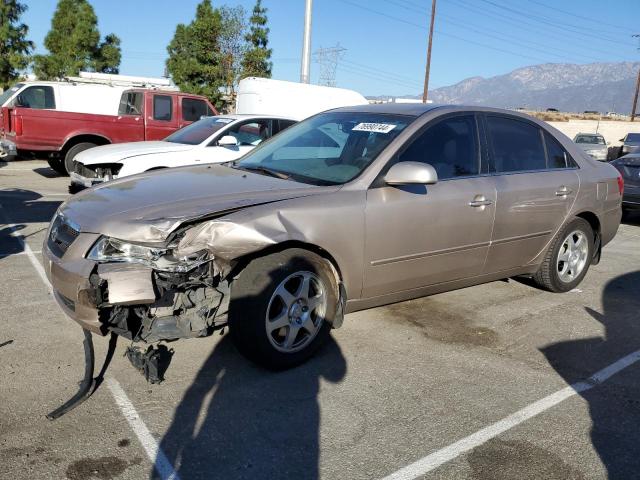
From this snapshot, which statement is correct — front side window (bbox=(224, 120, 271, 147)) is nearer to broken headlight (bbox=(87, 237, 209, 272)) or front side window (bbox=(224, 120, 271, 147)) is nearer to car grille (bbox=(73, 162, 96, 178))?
car grille (bbox=(73, 162, 96, 178))

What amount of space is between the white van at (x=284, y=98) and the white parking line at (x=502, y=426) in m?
12.0

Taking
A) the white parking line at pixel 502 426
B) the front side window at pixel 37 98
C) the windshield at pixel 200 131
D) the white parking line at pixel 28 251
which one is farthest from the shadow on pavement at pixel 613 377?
the front side window at pixel 37 98

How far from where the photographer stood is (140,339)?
3.16 meters

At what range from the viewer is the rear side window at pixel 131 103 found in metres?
12.7

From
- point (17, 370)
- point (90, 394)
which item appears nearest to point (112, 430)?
point (90, 394)

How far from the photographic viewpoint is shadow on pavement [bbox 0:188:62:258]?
20.7ft

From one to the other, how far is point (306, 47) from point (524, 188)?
583 inches

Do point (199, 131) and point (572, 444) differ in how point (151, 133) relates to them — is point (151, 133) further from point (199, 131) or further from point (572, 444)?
point (572, 444)

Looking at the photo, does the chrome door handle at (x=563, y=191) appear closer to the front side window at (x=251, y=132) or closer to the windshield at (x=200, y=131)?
the front side window at (x=251, y=132)

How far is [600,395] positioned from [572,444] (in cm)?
70

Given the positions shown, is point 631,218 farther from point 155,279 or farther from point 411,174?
point 155,279

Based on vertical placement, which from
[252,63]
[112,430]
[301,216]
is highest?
[252,63]

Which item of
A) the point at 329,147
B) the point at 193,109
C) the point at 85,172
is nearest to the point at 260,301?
the point at 329,147

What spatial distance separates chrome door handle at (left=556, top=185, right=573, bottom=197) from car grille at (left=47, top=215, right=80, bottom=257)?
4.00 meters
